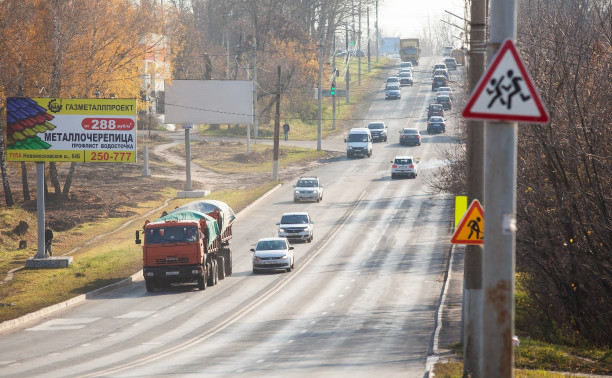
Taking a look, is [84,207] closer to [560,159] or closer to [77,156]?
[77,156]

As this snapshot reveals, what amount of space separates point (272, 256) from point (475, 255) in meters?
24.4

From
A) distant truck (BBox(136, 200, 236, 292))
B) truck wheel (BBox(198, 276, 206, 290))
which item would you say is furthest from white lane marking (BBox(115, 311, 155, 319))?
truck wheel (BBox(198, 276, 206, 290))

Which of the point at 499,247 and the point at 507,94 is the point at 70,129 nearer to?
the point at 499,247

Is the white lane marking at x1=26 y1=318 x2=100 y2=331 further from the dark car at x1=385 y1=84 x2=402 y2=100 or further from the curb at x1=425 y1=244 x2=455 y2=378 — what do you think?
the dark car at x1=385 y1=84 x2=402 y2=100

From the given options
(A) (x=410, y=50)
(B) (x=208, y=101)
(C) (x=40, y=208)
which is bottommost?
(C) (x=40, y=208)

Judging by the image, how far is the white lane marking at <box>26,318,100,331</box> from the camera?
25958 millimetres

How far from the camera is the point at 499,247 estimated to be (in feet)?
22.2

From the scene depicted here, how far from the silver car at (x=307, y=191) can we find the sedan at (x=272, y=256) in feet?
58.6

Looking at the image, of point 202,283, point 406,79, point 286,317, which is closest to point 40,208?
point 202,283

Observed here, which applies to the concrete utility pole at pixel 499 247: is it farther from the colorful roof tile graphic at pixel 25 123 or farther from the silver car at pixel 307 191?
the silver car at pixel 307 191

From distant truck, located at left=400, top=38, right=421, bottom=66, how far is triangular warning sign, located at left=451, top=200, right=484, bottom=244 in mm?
131520

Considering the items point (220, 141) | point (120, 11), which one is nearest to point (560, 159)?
point (120, 11)

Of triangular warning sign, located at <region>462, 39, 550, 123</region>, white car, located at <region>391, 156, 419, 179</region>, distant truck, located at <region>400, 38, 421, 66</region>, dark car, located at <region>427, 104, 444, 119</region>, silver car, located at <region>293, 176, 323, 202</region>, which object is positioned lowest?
silver car, located at <region>293, 176, 323, 202</region>

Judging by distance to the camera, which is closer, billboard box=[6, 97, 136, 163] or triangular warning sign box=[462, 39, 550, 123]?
triangular warning sign box=[462, 39, 550, 123]
